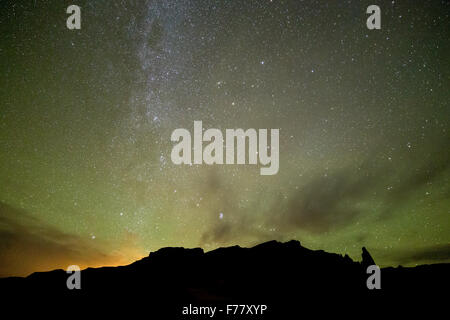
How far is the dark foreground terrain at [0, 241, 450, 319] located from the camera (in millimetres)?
18828

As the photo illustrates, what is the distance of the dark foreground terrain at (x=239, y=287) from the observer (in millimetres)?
18828

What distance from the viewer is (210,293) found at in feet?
82.7

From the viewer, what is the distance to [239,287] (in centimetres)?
2808

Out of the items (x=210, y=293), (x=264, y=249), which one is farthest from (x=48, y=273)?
(x=264, y=249)
